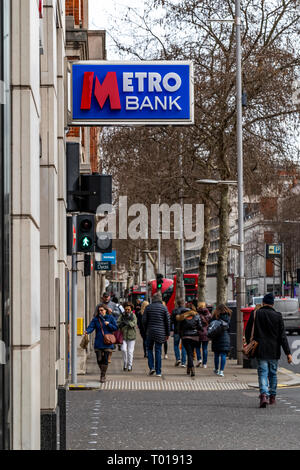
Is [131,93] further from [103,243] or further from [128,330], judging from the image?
[128,330]

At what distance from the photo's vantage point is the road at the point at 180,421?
10.7 metres

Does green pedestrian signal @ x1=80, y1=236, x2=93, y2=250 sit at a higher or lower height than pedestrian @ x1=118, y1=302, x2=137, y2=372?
higher

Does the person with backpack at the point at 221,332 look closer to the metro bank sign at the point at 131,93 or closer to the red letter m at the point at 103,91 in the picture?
the metro bank sign at the point at 131,93

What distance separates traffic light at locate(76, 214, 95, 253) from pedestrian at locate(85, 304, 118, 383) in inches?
116

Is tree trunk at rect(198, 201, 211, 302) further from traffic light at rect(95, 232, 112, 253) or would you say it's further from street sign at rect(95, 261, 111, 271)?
traffic light at rect(95, 232, 112, 253)

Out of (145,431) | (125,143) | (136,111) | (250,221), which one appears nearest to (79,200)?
(136,111)

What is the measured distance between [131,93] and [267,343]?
5.53 metres

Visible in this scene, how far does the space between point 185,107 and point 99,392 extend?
28.1ft

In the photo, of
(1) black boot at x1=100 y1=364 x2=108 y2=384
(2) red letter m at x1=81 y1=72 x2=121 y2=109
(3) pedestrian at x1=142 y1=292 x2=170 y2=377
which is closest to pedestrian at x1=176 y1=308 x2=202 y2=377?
(3) pedestrian at x1=142 y1=292 x2=170 y2=377

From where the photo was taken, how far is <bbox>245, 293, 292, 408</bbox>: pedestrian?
1473 cm

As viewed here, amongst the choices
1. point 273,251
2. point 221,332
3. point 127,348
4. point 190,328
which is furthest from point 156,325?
point 273,251

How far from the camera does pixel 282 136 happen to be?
1228 inches
